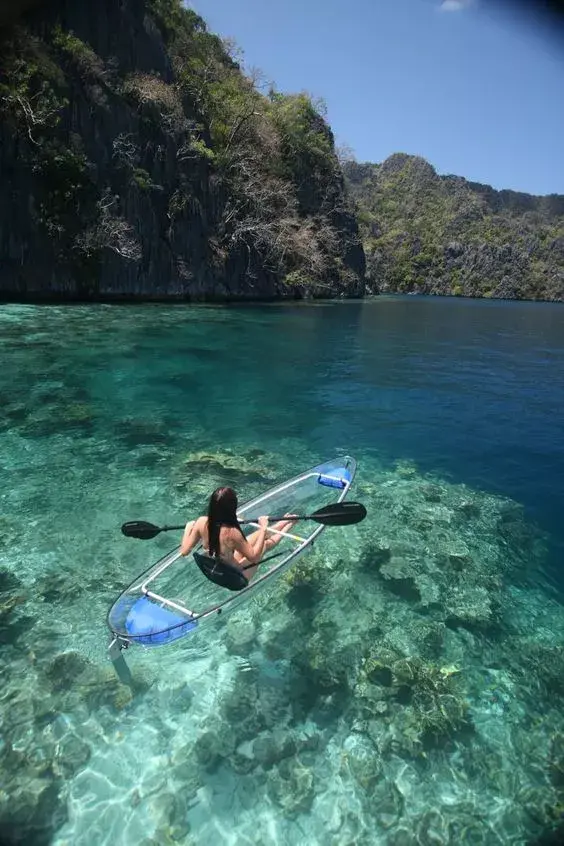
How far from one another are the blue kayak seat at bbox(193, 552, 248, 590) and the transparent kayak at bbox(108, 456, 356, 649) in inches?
5.7

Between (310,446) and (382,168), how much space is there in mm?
211752

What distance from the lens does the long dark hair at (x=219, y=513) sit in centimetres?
569

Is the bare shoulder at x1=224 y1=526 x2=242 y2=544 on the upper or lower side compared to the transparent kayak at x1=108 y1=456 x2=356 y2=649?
upper

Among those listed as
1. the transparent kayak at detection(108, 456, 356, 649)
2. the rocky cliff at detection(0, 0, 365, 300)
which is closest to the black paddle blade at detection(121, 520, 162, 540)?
the transparent kayak at detection(108, 456, 356, 649)

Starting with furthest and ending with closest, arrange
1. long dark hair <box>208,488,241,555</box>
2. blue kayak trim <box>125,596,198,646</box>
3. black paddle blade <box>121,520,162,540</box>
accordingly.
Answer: black paddle blade <box>121,520,162,540</box> < long dark hair <box>208,488,241,555</box> < blue kayak trim <box>125,596,198,646</box>

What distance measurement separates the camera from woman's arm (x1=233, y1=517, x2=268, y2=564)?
5.96m

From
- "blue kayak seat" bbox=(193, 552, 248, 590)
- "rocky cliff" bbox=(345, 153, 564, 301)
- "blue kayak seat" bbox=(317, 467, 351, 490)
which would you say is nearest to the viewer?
"blue kayak seat" bbox=(193, 552, 248, 590)

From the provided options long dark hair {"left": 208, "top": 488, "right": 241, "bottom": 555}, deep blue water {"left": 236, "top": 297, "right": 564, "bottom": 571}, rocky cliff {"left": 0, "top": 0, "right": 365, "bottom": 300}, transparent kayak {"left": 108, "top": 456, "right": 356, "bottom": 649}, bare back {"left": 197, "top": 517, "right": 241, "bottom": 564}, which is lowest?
deep blue water {"left": 236, "top": 297, "right": 564, "bottom": 571}

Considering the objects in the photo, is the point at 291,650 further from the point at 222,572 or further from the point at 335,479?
the point at 335,479

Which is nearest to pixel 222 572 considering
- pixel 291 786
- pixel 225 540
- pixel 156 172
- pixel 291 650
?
pixel 225 540

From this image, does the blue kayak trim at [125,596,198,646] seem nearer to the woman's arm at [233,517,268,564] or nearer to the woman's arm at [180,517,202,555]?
the woman's arm at [180,517,202,555]

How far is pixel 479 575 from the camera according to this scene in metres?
7.58

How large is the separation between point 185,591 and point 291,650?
1.39 metres

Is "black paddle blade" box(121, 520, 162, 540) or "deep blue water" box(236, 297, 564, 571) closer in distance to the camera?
"black paddle blade" box(121, 520, 162, 540)
